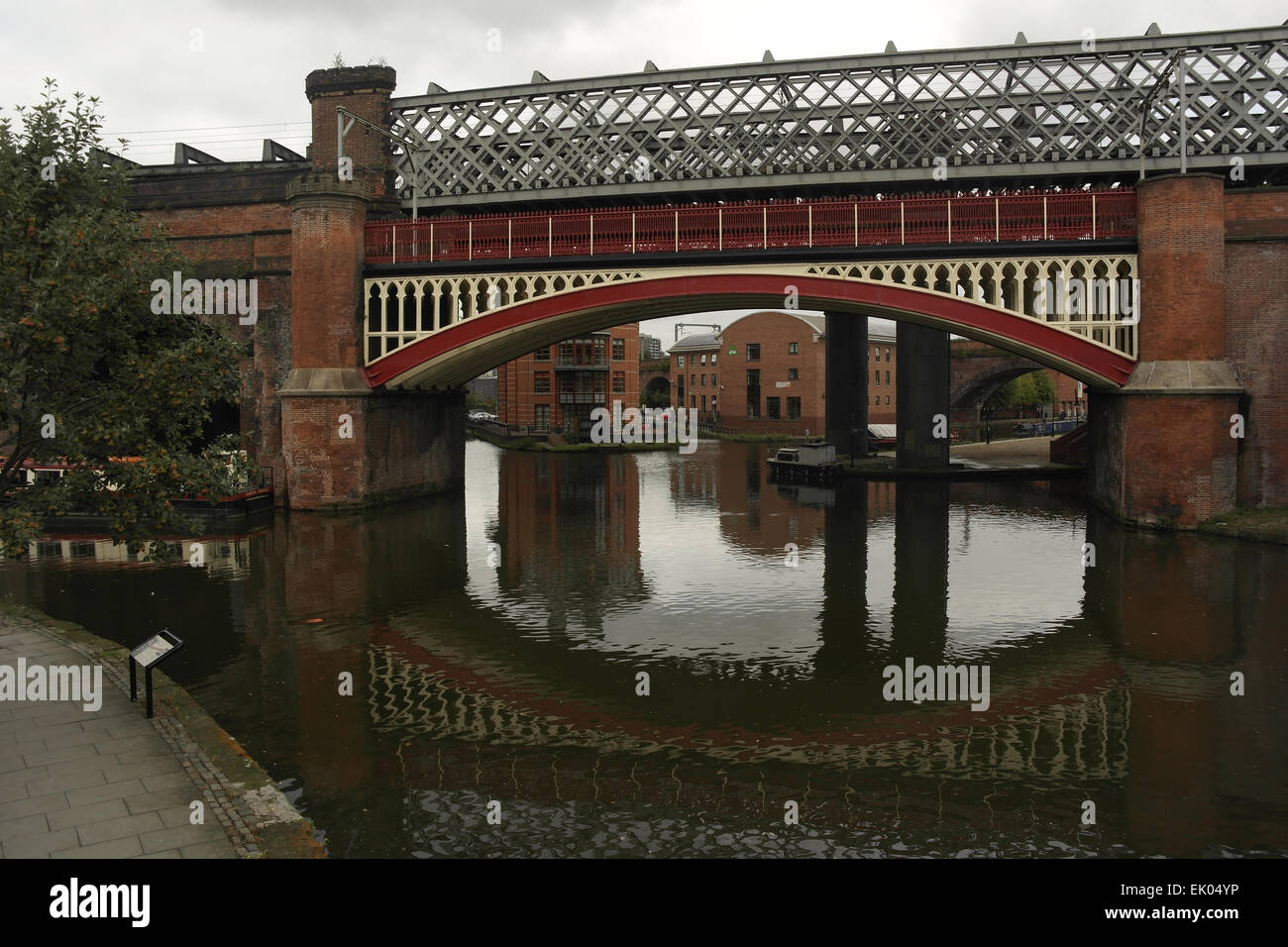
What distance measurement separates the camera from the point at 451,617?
18.0 metres

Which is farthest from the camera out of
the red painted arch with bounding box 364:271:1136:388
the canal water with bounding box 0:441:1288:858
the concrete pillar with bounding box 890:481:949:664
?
the red painted arch with bounding box 364:271:1136:388

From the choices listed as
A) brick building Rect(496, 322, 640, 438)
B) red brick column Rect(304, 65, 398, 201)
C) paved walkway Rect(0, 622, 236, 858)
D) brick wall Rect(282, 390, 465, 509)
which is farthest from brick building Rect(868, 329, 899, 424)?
paved walkway Rect(0, 622, 236, 858)

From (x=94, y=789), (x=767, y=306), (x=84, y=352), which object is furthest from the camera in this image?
(x=767, y=306)

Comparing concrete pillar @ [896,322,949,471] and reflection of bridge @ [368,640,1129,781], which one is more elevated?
concrete pillar @ [896,322,949,471]

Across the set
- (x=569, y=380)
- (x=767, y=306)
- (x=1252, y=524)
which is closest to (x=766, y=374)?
(x=569, y=380)

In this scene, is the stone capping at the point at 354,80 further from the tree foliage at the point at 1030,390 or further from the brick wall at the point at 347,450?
the tree foliage at the point at 1030,390

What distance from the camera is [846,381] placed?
53.2 metres

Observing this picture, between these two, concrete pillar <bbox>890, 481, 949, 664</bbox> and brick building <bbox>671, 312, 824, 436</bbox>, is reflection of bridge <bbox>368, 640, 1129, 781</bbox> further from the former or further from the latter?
brick building <bbox>671, 312, 824, 436</bbox>

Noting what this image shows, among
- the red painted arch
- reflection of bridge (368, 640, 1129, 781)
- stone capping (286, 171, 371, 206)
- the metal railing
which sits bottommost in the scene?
reflection of bridge (368, 640, 1129, 781)
